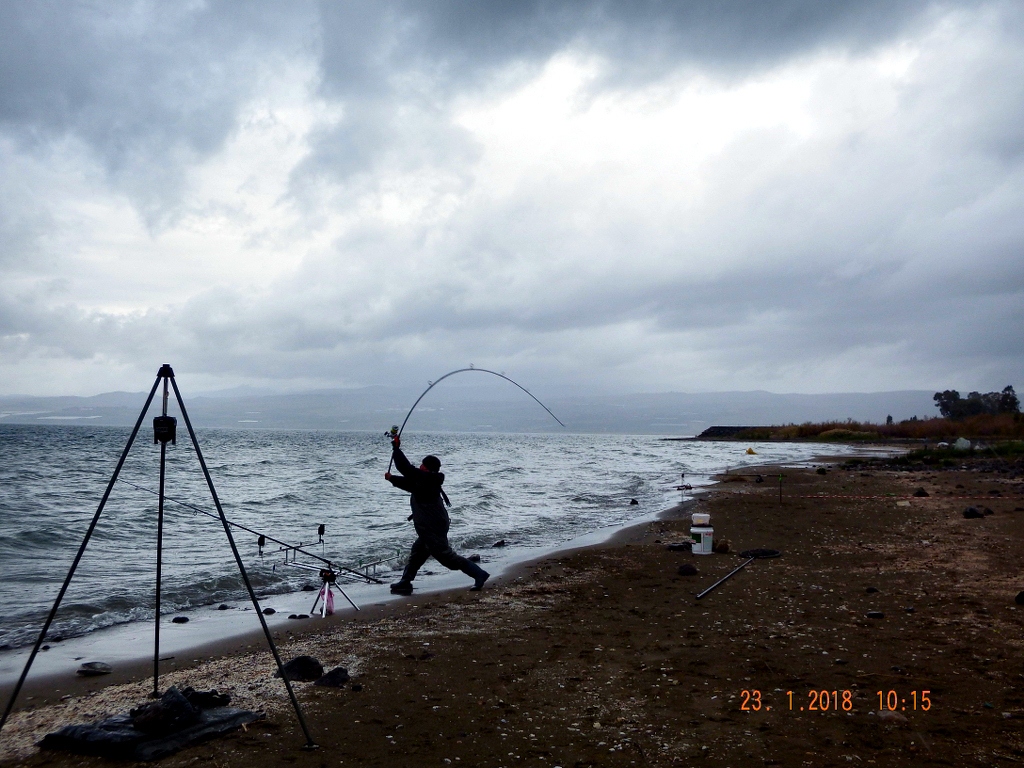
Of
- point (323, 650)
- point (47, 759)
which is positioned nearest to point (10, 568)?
point (323, 650)

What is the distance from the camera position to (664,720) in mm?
5078

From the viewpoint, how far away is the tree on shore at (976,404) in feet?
274

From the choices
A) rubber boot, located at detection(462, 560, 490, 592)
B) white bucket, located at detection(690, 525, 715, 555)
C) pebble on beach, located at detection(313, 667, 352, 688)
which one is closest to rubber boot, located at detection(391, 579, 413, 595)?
rubber boot, located at detection(462, 560, 490, 592)

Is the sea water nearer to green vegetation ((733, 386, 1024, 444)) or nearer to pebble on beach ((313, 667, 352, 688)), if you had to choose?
pebble on beach ((313, 667, 352, 688))

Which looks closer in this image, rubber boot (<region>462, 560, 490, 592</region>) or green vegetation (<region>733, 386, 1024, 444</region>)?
rubber boot (<region>462, 560, 490, 592</region>)

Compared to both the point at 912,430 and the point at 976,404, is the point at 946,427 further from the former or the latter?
the point at 976,404

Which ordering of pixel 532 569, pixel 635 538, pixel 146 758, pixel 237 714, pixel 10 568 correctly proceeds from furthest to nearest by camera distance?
1. pixel 635 538
2. pixel 10 568
3. pixel 532 569
4. pixel 237 714
5. pixel 146 758

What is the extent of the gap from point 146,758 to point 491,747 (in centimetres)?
218

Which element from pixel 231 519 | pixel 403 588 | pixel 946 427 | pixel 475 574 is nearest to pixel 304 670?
pixel 403 588

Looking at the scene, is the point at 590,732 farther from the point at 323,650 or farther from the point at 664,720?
the point at 323,650

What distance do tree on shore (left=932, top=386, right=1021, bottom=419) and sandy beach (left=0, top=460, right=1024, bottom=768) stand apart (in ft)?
285
